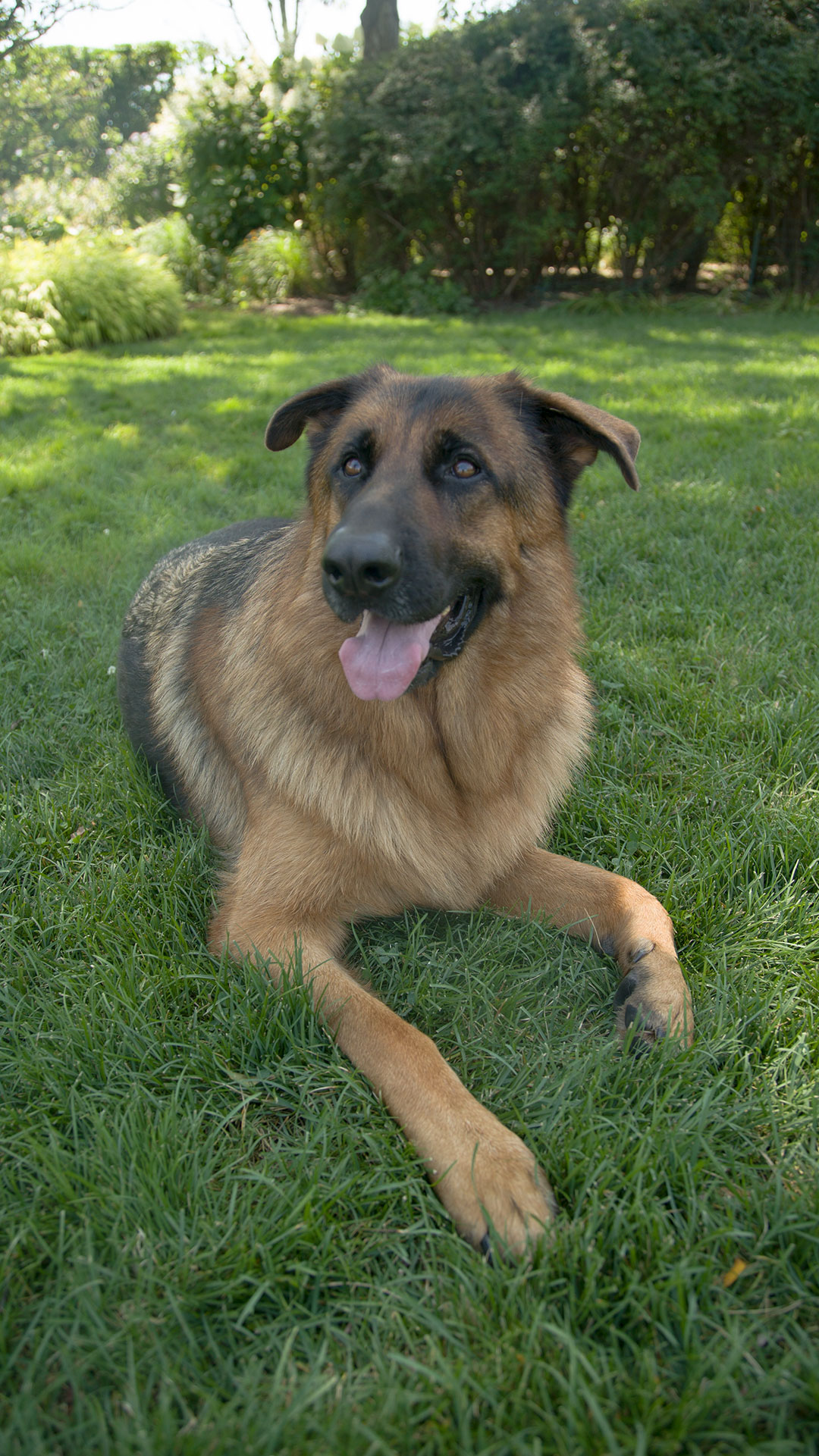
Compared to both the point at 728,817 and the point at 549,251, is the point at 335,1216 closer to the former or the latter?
the point at 728,817

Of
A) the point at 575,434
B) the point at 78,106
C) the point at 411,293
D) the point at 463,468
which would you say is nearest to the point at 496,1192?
the point at 463,468

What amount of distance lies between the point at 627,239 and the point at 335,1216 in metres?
14.5

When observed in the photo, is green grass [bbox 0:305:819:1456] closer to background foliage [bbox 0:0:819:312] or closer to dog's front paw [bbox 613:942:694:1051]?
dog's front paw [bbox 613:942:694:1051]

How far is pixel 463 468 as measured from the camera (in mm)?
2457

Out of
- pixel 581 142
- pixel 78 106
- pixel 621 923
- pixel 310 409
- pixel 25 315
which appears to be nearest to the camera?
pixel 621 923

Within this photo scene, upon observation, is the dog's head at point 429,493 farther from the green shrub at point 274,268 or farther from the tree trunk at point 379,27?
the tree trunk at point 379,27

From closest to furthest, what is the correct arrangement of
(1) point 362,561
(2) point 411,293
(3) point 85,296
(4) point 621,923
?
(1) point 362,561, (4) point 621,923, (3) point 85,296, (2) point 411,293

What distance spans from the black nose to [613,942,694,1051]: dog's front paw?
119 cm

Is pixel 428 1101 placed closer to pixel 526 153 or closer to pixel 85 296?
pixel 85 296

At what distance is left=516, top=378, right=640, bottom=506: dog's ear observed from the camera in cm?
248

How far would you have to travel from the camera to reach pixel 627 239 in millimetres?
12977

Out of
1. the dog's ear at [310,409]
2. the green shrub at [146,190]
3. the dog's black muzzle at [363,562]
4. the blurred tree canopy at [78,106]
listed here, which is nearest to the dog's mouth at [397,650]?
the dog's black muzzle at [363,562]

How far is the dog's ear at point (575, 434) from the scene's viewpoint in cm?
248

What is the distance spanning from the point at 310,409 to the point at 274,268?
1363 cm
